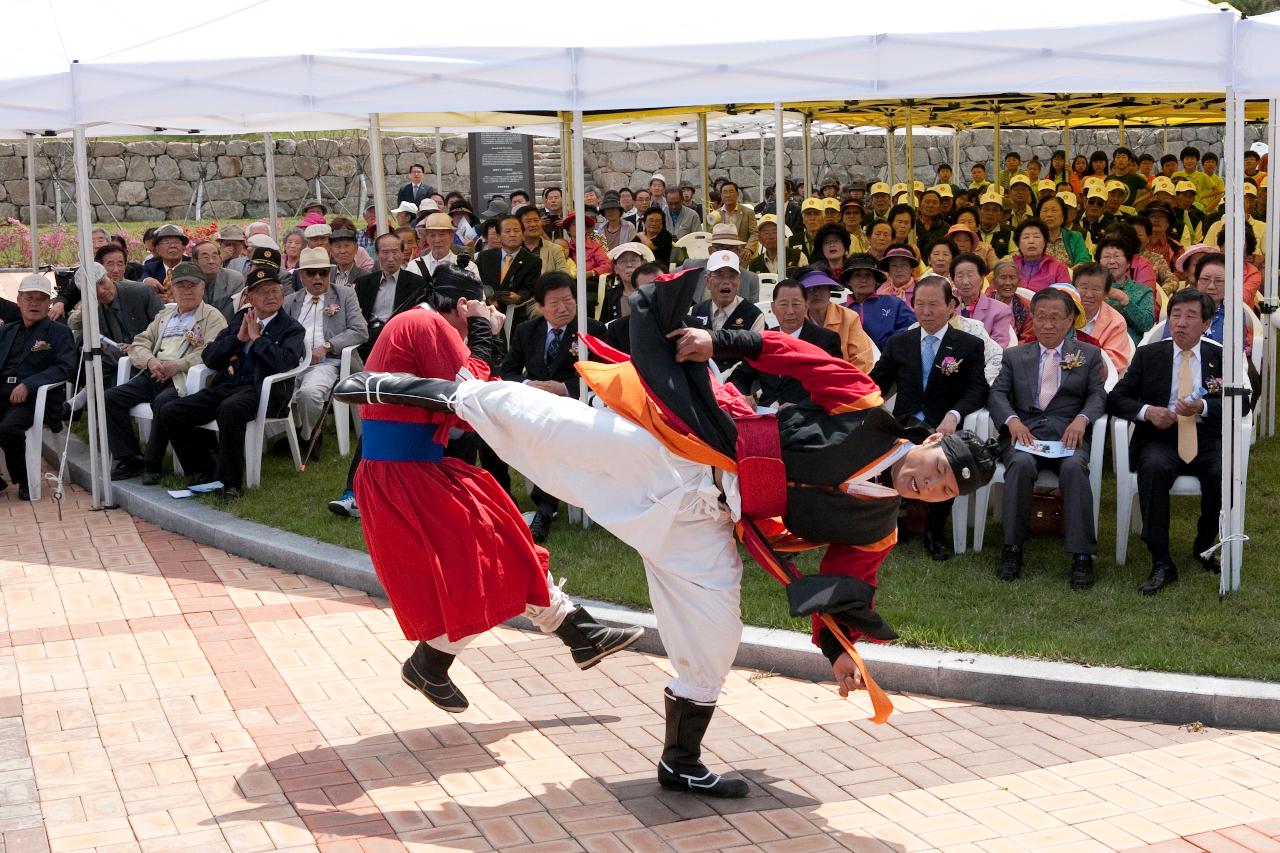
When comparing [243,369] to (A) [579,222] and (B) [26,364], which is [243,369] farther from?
(A) [579,222]

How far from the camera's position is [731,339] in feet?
13.6

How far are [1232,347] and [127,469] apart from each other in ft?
21.6

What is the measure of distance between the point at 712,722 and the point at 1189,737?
1.67 meters

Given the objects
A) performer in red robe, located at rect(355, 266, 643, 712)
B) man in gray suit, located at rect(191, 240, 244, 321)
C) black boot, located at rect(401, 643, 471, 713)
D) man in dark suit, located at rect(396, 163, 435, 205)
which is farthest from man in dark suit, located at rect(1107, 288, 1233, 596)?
man in dark suit, located at rect(396, 163, 435, 205)

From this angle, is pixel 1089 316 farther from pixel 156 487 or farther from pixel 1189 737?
pixel 156 487

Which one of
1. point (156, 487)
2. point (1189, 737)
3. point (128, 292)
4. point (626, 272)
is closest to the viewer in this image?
point (1189, 737)

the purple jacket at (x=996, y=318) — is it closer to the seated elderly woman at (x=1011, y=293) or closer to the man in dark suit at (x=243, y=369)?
the seated elderly woman at (x=1011, y=293)

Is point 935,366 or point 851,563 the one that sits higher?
point 935,366

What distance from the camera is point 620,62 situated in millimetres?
6590

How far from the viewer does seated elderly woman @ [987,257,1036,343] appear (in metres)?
8.55

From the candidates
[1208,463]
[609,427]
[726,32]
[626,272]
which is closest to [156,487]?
[626,272]

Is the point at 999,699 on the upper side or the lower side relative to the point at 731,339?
lower

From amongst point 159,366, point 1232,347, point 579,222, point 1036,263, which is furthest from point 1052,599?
point 159,366

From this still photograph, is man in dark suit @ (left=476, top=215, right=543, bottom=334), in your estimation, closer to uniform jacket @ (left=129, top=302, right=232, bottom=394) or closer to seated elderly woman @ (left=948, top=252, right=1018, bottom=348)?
uniform jacket @ (left=129, top=302, right=232, bottom=394)
